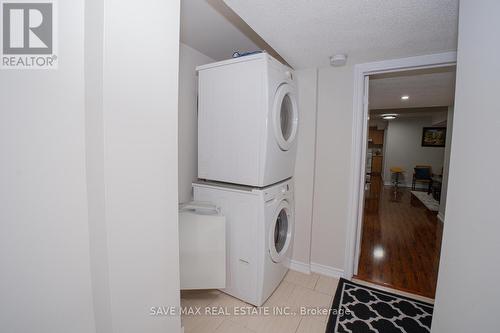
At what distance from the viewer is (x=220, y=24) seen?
65.5 inches

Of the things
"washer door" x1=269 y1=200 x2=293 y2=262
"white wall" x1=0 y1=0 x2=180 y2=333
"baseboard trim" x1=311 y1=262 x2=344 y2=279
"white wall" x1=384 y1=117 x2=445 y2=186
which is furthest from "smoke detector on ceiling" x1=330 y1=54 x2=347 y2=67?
"white wall" x1=384 y1=117 x2=445 y2=186

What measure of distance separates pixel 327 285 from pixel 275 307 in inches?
24.7

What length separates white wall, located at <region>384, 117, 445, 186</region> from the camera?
703 cm

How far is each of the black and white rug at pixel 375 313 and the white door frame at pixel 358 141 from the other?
288 millimetres

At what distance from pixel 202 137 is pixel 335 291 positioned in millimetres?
1902

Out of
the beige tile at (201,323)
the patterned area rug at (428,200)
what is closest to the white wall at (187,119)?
the beige tile at (201,323)

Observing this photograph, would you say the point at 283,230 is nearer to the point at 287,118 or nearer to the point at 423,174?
the point at 287,118

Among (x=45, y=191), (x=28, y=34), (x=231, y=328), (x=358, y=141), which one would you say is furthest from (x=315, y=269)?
(x=28, y=34)

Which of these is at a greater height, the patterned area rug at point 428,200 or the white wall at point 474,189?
the white wall at point 474,189

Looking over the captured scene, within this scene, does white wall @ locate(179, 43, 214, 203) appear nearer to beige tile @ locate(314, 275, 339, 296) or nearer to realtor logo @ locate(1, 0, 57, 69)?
realtor logo @ locate(1, 0, 57, 69)

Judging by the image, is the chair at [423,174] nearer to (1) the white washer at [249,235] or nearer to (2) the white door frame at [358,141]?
(2) the white door frame at [358,141]

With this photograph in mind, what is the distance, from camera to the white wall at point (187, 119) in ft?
6.70

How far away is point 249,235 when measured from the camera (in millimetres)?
1723

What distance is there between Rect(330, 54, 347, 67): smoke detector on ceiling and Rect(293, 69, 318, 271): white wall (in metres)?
0.24
